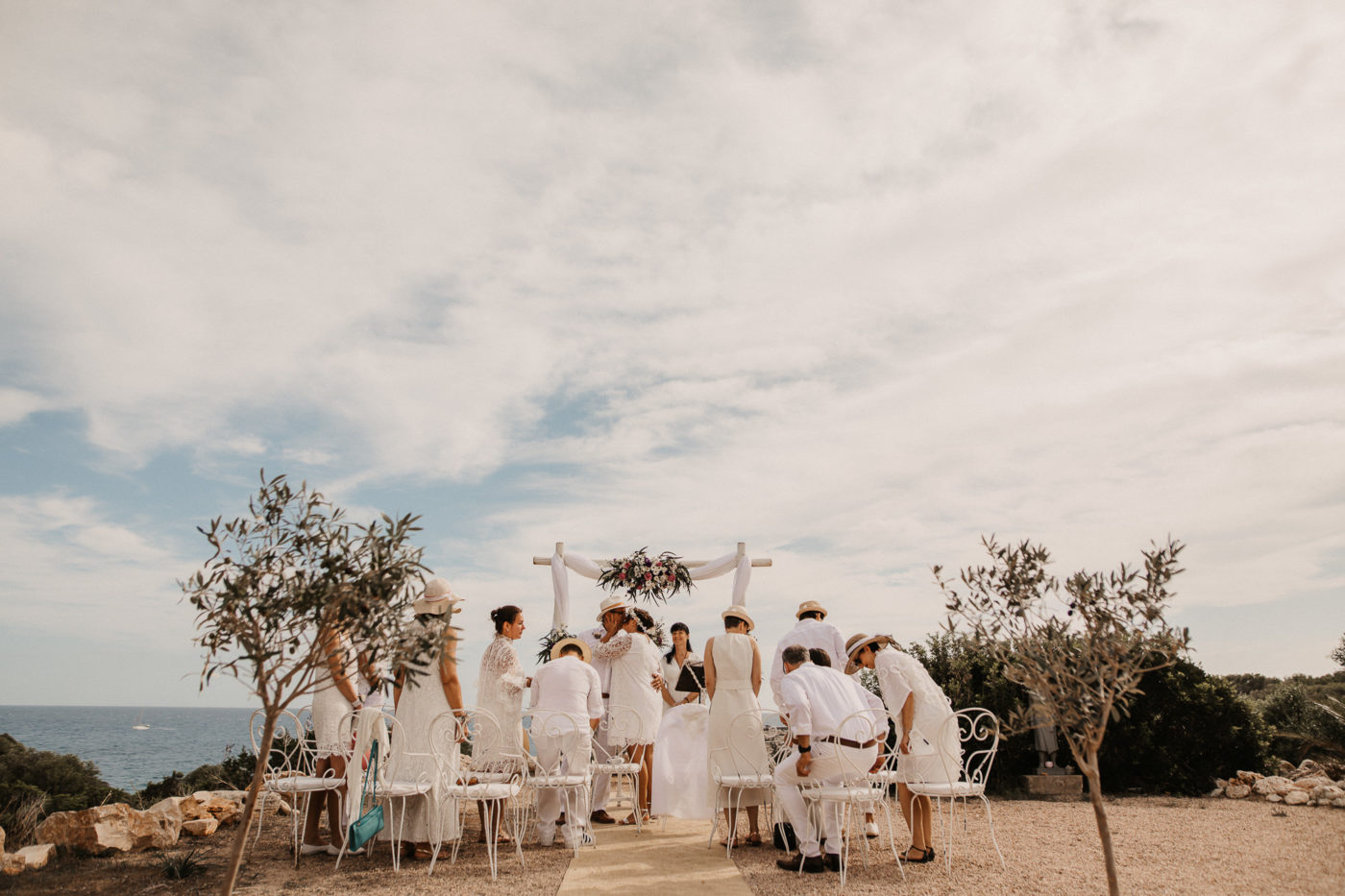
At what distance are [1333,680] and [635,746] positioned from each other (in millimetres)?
14370

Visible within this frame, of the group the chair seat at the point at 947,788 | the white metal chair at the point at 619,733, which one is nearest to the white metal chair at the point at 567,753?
the white metal chair at the point at 619,733

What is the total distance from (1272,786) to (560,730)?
8.85 metres

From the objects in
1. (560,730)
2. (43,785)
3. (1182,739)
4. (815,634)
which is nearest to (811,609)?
(815,634)

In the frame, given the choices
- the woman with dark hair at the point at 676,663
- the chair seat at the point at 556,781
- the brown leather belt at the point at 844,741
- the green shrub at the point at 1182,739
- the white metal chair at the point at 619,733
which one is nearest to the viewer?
the brown leather belt at the point at 844,741

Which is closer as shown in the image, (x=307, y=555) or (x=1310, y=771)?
(x=307, y=555)

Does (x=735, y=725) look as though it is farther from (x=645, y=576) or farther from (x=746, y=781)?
(x=645, y=576)

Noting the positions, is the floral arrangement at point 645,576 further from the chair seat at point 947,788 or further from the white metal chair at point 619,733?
the chair seat at point 947,788

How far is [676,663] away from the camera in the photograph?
32.0 feet

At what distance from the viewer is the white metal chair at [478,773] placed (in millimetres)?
5965

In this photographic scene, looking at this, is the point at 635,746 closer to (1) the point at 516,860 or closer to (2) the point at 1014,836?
(1) the point at 516,860

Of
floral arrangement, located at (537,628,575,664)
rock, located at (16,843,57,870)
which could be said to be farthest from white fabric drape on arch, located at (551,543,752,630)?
rock, located at (16,843,57,870)

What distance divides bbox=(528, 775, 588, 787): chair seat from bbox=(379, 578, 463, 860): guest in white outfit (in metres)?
0.69

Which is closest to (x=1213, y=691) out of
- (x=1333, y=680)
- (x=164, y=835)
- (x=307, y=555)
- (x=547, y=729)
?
(x=1333, y=680)

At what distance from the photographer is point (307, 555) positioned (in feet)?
14.0
